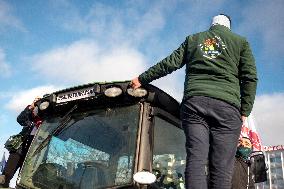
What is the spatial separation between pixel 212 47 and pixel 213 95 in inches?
18.1

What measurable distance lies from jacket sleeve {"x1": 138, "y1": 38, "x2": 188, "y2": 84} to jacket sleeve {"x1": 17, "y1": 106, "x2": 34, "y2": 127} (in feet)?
6.50

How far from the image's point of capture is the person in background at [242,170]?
147 inches

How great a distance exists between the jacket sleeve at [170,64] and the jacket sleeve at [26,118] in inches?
78.0

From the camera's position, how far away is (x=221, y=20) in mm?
3252

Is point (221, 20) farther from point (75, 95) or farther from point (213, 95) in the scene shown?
point (75, 95)

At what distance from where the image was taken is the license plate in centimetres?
391

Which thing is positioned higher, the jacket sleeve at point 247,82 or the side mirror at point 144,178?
the jacket sleeve at point 247,82

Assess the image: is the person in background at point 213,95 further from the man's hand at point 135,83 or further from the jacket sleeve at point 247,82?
the man's hand at point 135,83

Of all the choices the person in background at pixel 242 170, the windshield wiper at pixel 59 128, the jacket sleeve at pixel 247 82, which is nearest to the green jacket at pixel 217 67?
the jacket sleeve at pixel 247 82

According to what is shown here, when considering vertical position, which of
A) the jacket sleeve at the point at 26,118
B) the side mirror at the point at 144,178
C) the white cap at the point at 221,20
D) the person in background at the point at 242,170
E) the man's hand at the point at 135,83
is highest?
the white cap at the point at 221,20

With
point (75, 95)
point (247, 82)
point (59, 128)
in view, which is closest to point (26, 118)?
point (59, 128)

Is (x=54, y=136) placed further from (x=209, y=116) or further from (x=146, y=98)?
(x=209, y=116)

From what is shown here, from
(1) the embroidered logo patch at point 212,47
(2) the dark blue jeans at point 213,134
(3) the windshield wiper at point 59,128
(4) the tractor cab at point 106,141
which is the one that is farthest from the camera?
(3) the windshield wiper at point 59,128

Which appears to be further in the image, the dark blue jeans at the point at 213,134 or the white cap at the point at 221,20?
the white cap at the point at 221,20
